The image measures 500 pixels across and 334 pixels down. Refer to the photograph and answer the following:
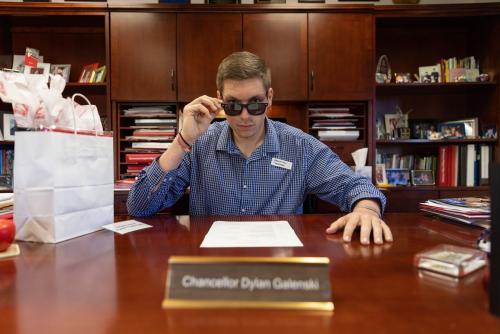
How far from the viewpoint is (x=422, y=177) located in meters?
3.04

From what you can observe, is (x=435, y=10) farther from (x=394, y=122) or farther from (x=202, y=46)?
(x=202, y=46)

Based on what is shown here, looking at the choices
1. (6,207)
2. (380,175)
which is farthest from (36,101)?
(380,175)

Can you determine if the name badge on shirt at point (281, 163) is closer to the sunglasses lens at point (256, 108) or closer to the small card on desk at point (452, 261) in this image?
the sunglasses lens at point (256, 108)

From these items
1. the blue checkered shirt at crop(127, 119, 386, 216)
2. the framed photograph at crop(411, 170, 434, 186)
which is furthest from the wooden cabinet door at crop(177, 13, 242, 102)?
the framed photograph at crop(411, 170, 434, 186)

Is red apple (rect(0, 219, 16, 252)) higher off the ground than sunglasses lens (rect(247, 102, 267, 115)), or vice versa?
sunglasses lens (rect(247, 102, 267, 115))

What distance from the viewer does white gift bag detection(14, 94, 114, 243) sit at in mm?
827

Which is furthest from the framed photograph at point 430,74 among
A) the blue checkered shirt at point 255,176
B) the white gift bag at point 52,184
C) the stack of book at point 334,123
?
the white gift bag at point 52,184

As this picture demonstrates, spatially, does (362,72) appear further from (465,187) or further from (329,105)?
(465,187)

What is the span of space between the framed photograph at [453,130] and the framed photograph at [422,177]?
33 centimetres

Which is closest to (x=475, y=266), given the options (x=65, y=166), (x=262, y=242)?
(x=262, y=242)

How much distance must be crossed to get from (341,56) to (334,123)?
53 centimetres

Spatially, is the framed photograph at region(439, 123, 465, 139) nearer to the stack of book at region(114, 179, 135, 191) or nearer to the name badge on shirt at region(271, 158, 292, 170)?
the name badge on shirt at region(271, 158, 292, 170)

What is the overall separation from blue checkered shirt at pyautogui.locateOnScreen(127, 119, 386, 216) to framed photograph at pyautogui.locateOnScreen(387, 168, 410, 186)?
5.55ft

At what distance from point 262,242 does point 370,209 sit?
0.42 metres
